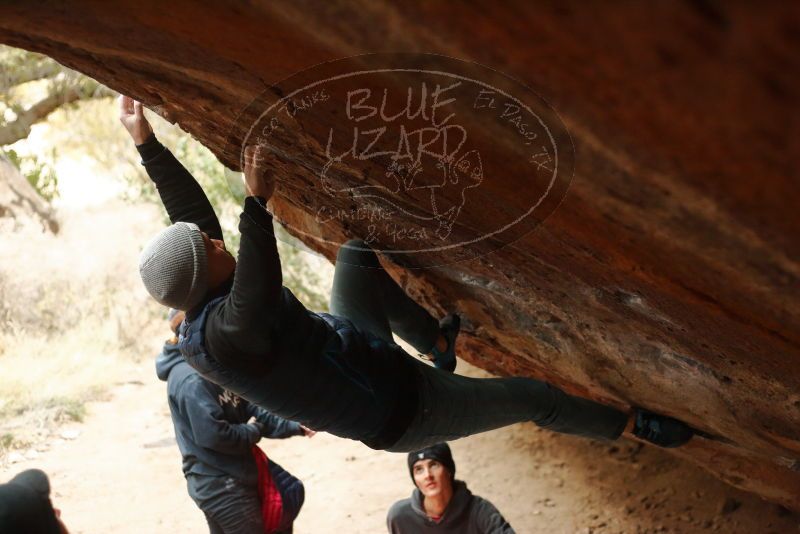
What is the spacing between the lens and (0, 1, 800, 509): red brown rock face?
1271mm

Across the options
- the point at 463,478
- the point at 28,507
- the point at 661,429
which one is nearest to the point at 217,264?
the point at 28,507

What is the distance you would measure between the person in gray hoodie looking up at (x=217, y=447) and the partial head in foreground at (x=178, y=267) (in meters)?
1.01

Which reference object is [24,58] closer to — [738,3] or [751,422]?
[751,422]

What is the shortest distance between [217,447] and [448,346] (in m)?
1.24

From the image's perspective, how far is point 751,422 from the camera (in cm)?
339

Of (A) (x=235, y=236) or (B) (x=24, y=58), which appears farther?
(B) (x=24, y=58)

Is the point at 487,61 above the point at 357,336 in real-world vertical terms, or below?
above

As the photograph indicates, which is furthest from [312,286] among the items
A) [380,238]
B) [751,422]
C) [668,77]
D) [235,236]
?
[668,77]

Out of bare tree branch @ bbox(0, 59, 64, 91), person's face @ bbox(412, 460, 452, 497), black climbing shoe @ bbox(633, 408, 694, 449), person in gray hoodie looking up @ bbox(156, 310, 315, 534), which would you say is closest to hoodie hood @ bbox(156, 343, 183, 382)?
person in gray hoodie looking up @ bbox(156, 310, 315, 534)

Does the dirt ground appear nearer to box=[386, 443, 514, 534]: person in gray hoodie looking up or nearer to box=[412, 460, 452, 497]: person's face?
box=[386, 443, 514, 534]: person in gray hoodie looking up

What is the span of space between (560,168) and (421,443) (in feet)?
5.19

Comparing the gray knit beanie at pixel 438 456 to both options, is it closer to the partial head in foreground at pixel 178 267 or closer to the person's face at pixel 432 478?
the person's face at pixel 432 478

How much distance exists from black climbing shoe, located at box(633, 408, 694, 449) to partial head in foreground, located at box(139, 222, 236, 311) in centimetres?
233

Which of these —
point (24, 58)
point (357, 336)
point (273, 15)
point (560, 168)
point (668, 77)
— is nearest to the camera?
point (668, 77)
